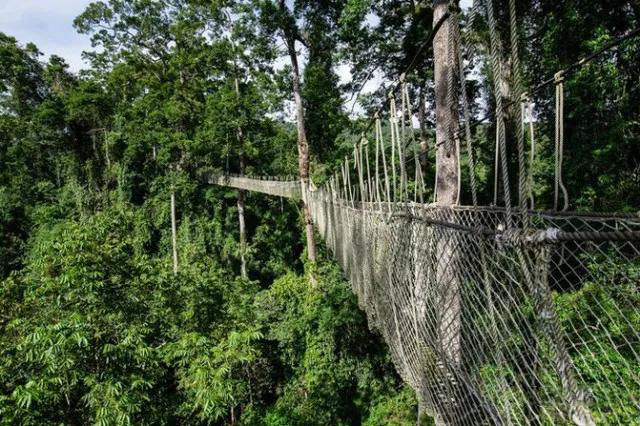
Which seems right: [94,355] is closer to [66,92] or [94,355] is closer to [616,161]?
[616,161]

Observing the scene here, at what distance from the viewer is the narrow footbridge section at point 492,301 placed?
1.89 ft

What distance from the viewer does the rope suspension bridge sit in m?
0.58

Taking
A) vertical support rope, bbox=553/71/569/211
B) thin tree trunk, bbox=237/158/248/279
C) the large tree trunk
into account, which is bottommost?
thin tree trunk, bbox=237/158/248/279

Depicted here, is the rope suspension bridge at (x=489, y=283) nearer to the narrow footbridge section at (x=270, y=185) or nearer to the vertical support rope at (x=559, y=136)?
the vertical support rope at (x=559, y=136)

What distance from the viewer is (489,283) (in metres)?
0.80

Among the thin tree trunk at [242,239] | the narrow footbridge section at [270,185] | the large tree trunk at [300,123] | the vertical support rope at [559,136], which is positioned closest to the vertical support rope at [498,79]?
the vertical support rope at [559,136]

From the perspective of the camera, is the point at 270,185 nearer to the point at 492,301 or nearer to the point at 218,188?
the point at 218,188

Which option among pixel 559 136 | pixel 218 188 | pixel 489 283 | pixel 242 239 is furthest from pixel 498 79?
pixel 218 188

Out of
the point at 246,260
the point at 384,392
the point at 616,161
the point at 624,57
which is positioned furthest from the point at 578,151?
the point at 246,260

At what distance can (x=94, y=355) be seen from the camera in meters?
2.88

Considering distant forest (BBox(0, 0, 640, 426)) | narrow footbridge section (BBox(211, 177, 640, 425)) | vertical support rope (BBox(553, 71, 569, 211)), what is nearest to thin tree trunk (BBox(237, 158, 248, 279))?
distant forest (BBox(0, 0, 640, 426))

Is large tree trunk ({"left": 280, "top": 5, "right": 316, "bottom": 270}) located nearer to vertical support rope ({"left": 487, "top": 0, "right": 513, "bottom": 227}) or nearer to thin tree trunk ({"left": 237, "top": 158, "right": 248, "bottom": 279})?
thin tree trunk ({"left": 237, "top": 158, "right": 248, "bottom": 279})

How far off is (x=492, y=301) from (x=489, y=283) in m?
0.04

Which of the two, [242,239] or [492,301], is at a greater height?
[492,301]
